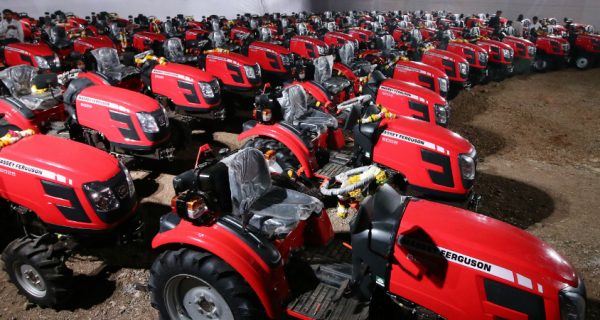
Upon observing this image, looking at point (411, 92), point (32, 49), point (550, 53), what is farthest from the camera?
point (550, 53)

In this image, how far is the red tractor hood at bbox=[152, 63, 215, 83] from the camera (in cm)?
680

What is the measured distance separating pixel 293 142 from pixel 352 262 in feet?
8.00

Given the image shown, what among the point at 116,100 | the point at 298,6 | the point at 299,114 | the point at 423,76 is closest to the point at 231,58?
the point at 299,114

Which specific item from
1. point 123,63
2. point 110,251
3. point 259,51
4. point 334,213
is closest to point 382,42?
point 259,51

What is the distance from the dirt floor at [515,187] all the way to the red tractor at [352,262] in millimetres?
856

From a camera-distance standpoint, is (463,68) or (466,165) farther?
(463,68)

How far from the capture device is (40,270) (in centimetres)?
322

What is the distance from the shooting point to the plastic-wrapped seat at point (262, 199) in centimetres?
308

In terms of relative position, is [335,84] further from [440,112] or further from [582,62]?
[582,62]

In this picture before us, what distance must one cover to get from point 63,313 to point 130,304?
522 mm

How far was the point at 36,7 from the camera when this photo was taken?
19.1 meters

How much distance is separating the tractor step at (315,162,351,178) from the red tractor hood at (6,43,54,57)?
7.64 metres

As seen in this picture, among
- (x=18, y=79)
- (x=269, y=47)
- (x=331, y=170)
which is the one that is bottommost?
(x=331, y=170)

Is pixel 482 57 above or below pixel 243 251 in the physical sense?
below
